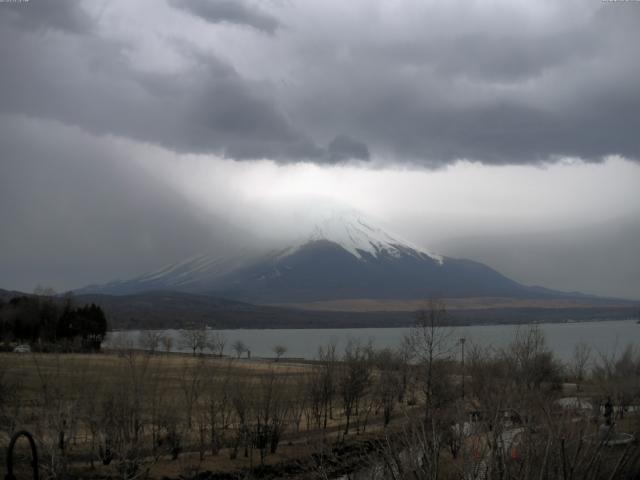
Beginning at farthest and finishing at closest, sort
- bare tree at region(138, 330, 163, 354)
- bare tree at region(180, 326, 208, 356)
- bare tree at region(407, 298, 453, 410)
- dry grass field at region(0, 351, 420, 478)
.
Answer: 1. bare tree at region(180, 326, 208, 356)
2. bare tree at region(138, 330, 163, 354)
3. bare tree at region(407, 298, 453, 410)
4. dry grass field at region(0, 351, 420, 478)

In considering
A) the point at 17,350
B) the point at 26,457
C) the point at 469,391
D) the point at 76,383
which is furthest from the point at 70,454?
the point at 17,350

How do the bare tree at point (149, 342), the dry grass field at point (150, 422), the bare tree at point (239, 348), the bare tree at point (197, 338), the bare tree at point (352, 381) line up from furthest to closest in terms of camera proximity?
the bare tree at point (239, 348)
the bare tree at point (197, 338)
the bare tree at point (149, 342)
the bare tree at point (352, 381)
the dry grass field at point (150, 422)

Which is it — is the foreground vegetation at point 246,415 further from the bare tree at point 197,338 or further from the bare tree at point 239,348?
the bare tree at point 239,348

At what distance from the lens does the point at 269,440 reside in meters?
39.2

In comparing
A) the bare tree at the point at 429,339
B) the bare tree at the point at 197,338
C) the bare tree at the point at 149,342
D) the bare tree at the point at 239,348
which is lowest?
the bare tree at the point at 239,348

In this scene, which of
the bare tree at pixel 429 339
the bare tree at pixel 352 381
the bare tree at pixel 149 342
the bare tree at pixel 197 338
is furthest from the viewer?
the bare tree at pixel 197 338

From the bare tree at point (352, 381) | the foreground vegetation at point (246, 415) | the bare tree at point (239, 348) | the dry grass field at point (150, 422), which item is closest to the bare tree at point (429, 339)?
the foreground vegetation at point (246, 415)

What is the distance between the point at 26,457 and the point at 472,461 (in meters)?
24.2

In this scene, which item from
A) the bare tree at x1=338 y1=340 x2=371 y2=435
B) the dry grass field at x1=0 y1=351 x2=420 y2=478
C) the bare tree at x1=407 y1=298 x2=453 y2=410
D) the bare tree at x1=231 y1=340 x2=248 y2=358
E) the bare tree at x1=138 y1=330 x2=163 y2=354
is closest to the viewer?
the dry grass field at x1=0 y1=351 x2=420 y2=478

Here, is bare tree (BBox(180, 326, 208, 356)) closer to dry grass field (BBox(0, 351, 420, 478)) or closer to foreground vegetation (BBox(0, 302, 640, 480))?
foreground vegetation (BBox(0, 302, 640, 480))

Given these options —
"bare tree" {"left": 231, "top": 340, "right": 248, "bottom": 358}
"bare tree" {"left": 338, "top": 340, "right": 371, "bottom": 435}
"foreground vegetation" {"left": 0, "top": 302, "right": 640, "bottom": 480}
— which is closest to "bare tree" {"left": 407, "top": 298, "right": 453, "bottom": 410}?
"foreground vegetation" {"left": 0, "top": 302, "right": 640, "bottom": 480}

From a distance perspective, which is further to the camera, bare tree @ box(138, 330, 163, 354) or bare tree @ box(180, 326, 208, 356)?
bare tree @ box(180, 326, 208, 356)

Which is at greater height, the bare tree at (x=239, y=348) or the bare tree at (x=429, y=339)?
the bare tree at (x=429, y=339)

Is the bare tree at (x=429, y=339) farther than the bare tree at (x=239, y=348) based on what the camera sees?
No
